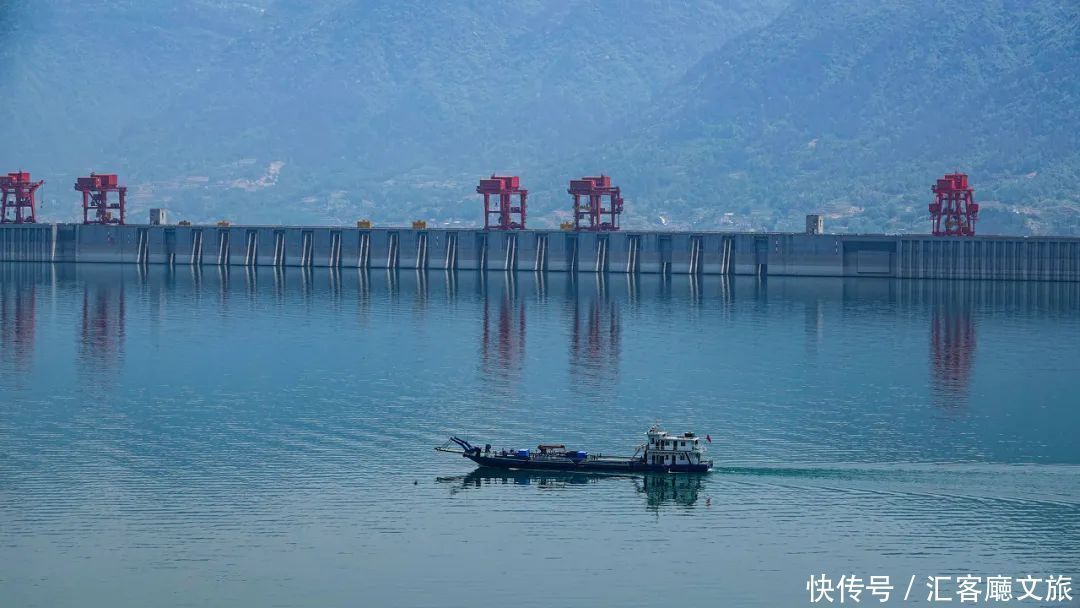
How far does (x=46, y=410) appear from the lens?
257 ft

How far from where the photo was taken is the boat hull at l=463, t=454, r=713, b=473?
64812mm

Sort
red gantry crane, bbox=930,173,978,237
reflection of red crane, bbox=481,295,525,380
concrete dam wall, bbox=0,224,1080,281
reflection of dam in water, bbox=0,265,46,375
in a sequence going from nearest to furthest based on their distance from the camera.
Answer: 1. reflection of red crane, bbox=481,295,525,380
2. reflection of dam in water, bbox=0,265,46,375
3. concrete dam wall, bbox=0,224,1080,281
4. red gantry crane, bbox=930,173,978,237

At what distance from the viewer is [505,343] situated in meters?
111

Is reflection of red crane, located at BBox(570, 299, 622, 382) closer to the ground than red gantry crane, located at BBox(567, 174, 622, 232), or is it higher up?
closer to the ground

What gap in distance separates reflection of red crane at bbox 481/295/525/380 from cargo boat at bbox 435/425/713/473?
87.3ft

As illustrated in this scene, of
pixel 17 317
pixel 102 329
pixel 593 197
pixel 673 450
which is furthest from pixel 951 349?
pixel 593 197

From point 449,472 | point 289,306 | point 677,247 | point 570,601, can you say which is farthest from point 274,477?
point 677,247

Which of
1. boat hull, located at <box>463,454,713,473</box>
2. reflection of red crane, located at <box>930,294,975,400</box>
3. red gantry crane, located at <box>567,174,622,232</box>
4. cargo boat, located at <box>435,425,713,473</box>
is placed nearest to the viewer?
boat hull, located at <box>463,454,713,473</box>

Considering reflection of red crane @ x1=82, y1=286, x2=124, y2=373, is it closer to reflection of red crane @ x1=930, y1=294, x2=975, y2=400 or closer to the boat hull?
the boat hull

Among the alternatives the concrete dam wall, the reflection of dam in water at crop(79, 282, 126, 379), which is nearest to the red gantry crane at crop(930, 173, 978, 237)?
the concrete dam wall

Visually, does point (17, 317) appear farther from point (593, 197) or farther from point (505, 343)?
point (593, 197)

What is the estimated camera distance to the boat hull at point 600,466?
64.8 metres

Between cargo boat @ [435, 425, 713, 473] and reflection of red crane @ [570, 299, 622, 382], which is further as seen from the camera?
reflection of red crane @ [570, 299, 622, 382]

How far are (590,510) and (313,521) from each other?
32.9ft
